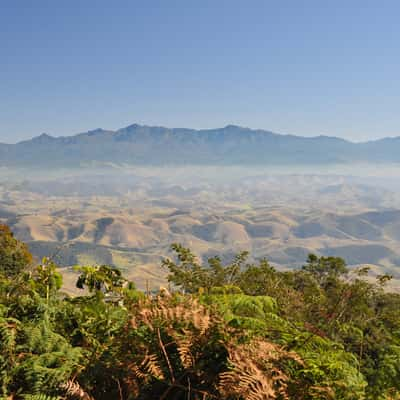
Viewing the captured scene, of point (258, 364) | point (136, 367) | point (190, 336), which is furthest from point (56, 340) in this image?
point (258, 364)

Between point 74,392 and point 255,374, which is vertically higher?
point 255,374

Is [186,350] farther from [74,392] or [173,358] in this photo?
[74,392]

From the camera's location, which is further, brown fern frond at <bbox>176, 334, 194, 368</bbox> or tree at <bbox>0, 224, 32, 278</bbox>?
tree at <bbox>0, 224, 32, 278</bbox>

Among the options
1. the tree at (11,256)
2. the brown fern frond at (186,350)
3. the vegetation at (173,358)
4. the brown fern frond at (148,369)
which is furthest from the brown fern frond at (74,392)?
the tree at (11,256)

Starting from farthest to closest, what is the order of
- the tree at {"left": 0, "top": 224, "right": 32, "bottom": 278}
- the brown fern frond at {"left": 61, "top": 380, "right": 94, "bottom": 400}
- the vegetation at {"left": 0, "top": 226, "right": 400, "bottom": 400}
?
the tree at {"left": 0, "top": 224, "right": 32, "bottom": 278} < the brown fern frond at {"left": 61, "top": 380, "right": 94, "bottom": 400} < the vegetation at {"left": 0, "top": 226, "right": 400, "bottom": 400}

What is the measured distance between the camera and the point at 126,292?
528 centimetres

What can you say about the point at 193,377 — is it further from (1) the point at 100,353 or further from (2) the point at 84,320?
(2) the point at 84,320

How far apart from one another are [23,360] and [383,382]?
3484 millimetres

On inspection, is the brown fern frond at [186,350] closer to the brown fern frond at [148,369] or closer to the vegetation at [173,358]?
the vegetation at [173,358]

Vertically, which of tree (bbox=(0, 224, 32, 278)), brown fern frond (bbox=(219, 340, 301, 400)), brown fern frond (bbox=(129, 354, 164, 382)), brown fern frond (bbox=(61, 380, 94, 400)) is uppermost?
brown fern frond (bbox=(219, 340, 301, 400))

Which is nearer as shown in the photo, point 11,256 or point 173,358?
point 173,358

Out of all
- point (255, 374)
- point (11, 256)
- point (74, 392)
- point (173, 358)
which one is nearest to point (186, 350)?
point (173, 358)

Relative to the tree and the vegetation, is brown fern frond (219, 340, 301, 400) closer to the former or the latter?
the vegetation

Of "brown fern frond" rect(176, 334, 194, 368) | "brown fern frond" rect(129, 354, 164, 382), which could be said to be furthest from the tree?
"brown fern frond" rect(176, 334, 194, 368)
